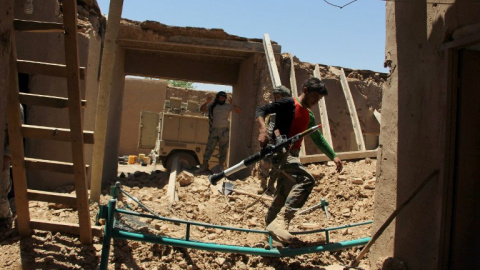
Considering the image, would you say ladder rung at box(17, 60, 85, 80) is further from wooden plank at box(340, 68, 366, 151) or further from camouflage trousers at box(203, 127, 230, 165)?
wooden plank at box(340, 68, 366, 151)

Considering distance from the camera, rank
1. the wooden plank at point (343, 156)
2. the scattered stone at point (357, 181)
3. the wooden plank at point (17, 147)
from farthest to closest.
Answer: the wooden plank at point (343, 156)
the scattered stone at point (357, 181)
the wooden plank at point (17, 147)

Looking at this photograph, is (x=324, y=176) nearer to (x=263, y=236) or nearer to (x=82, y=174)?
(x=263, y=236)

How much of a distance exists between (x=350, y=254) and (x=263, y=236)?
0.94 meters

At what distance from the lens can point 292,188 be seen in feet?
13.0

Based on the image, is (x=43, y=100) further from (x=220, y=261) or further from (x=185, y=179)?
(x=185, y=179)

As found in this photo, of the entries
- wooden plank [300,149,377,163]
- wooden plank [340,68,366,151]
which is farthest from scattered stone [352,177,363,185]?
wooden plank [340,68,366,151]

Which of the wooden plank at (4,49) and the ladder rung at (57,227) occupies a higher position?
the wooden plank at (4,49)

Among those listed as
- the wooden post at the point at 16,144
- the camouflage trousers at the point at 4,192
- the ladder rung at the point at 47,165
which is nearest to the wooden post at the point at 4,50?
the wooden post at the point at 16,144

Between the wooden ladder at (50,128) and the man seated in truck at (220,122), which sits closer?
the wooden ladder at (50,128)

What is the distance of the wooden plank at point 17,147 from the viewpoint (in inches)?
132

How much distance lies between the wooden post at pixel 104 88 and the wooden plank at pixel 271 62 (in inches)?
124

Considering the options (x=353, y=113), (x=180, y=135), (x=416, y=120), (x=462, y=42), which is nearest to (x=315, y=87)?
(x=416, y=120)

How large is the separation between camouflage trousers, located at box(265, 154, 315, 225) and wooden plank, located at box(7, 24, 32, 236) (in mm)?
2157

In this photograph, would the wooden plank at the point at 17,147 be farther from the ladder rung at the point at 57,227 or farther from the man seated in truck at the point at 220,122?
the man seated in truck at the point at 220,122
